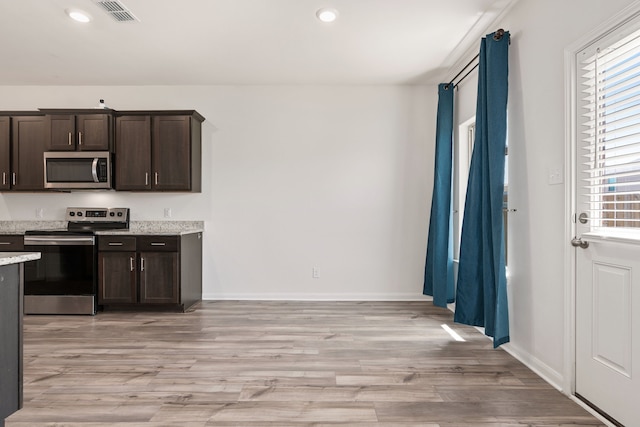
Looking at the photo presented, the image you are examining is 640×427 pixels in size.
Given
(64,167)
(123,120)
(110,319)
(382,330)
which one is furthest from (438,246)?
(64,167)

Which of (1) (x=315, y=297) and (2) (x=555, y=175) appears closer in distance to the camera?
(2) (x=555, y=175)

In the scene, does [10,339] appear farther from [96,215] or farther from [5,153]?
[5,153]

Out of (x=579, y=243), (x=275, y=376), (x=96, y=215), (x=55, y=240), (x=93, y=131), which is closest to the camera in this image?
(x=579, y=243)

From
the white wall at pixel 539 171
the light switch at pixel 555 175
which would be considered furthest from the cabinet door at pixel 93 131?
the light switch at pixel 555 175

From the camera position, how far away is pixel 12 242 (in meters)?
3.99

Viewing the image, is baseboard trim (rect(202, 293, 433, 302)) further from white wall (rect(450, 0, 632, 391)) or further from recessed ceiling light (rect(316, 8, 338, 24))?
recessed ceiling light (rect(316, 8, 338, 24))

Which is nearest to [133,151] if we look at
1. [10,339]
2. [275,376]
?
[10,339]

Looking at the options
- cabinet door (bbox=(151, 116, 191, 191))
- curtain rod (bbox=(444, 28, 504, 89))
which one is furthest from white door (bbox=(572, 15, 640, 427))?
cabinet door (bbox=(151, 116, 191, 191))

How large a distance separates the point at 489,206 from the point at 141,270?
350 cm

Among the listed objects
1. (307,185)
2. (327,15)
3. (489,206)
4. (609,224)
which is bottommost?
(609,224)

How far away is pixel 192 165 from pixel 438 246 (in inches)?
117

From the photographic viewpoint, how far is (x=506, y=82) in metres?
2.80

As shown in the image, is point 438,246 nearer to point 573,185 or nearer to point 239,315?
point 573,185

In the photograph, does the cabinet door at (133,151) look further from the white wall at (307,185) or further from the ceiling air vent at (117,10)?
the ceiling air vent at (117,10)
